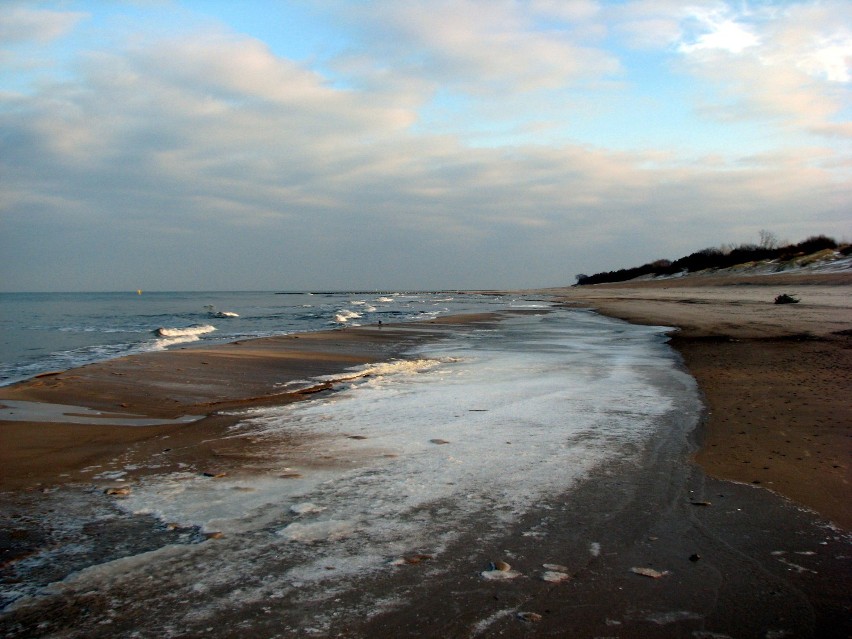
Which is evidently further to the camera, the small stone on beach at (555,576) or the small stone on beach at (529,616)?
the small stone on beach at (555,576)

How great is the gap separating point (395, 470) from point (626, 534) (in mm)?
1671

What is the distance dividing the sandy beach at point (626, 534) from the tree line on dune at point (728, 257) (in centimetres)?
4869

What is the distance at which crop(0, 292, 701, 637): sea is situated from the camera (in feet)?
7.98

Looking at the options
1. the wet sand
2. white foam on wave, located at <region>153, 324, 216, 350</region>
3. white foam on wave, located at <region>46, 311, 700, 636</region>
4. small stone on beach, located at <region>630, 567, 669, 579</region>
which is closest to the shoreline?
white foam on wave, located at <region>46, 311, 700, 636</region>

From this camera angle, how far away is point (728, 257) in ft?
214

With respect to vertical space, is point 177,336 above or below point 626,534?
above

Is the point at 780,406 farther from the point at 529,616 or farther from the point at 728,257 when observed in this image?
the point at 728,257

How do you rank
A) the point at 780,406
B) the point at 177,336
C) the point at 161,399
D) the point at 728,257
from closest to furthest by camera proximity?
the point at 780,406
the point at 161,399
the point at 177,336
the point at 728,257

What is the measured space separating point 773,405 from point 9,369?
12279 mm

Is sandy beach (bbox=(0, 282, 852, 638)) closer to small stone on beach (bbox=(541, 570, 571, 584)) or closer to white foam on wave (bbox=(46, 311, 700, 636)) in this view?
small stone on beach (bbox=(541, 570, 571, 584))

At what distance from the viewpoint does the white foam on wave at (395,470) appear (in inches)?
114

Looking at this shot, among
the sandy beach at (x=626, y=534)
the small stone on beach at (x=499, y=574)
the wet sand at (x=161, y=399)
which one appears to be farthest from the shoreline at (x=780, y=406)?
the wet sand at (x=161, y=399)

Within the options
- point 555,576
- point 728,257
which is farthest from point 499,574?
point 728,257

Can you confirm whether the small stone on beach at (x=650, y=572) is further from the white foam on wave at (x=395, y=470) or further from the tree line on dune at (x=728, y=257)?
the tree line on dune at (x=728, y=257)
